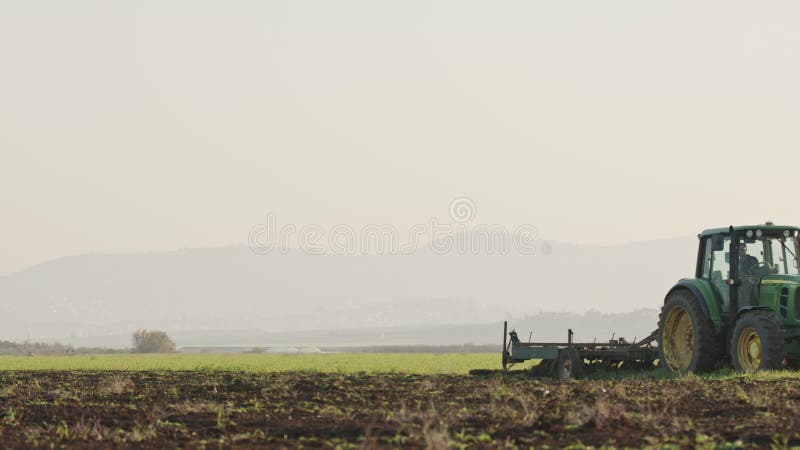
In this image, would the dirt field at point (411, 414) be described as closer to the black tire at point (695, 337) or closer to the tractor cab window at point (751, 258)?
the black tire at point (695, 337)

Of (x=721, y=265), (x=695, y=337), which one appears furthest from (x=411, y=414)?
(x=721, y=265)

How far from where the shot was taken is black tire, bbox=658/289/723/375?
67.6 ft

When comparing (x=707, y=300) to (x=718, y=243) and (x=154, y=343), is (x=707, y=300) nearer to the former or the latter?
(x=718, y=243)

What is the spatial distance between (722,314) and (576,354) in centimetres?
320

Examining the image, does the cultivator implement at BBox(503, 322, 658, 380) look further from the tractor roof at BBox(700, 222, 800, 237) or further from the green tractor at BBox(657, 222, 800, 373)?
the tractor roof at BBox(700, 222, 800, 237)

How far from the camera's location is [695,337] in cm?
2075

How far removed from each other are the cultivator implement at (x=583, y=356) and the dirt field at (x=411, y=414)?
9.01 ft

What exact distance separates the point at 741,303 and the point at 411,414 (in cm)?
922

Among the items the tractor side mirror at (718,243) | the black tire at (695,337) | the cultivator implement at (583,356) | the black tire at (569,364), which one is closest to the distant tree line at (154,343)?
the cultivator implement at (583,356)

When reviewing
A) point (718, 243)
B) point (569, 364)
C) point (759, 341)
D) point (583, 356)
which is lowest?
point (569, 364)

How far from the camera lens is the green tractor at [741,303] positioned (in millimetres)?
19438

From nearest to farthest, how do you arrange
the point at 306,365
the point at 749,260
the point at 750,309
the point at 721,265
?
the point at 750,309, the point at 749,260, the point at 721,265, the point at 306,365

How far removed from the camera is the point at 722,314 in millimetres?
20734

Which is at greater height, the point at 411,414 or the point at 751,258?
the point at 751,258
